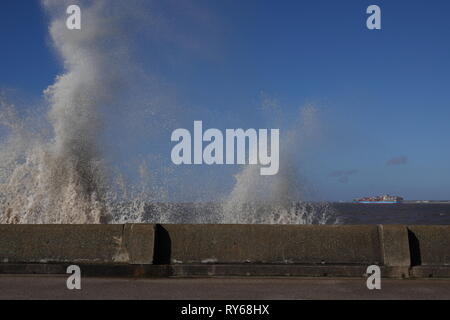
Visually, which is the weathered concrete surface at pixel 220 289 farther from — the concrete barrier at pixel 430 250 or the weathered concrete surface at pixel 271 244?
the weathered concrete surface at pixel 271 244

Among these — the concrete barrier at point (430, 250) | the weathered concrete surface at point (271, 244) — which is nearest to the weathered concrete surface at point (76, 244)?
the weathered concrete surface at point (271, 244)

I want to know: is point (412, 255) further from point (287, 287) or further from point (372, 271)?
point (287, 287)

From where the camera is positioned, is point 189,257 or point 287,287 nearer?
point 287,287

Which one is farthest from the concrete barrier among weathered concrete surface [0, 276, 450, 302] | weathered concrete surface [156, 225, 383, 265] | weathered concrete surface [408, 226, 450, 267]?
weathered concrete surface [156, 225, 383, 265]

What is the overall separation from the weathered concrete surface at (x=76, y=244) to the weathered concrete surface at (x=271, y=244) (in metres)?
0.31

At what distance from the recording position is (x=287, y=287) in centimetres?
570

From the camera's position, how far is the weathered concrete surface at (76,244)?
6441 millimetres

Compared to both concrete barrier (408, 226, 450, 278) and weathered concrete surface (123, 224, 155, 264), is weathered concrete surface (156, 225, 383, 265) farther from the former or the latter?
concrete barrier (408, 226, 450, 278)

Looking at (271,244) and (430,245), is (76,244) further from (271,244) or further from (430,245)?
(430,245)

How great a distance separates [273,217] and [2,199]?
1144cm

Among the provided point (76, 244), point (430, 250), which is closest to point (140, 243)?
point (76, 244)
